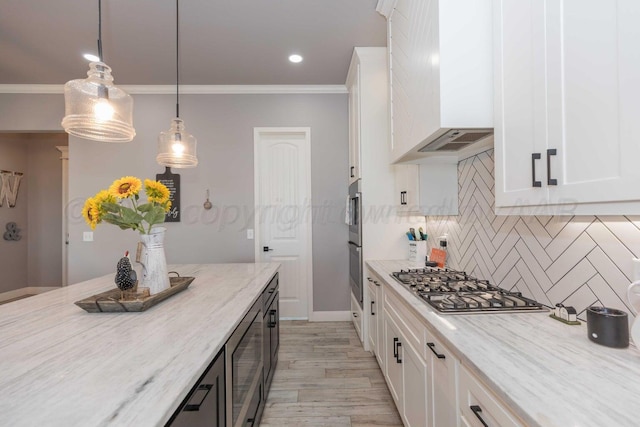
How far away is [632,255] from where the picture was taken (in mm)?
973

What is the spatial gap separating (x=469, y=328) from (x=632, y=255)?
58 cm

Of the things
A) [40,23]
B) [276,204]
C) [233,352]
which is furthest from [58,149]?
[233,352]

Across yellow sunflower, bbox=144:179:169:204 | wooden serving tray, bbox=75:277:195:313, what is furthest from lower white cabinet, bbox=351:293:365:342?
yellow sunflower, bbox=144:179:169:204

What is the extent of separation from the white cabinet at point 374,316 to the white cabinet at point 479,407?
1248 mm

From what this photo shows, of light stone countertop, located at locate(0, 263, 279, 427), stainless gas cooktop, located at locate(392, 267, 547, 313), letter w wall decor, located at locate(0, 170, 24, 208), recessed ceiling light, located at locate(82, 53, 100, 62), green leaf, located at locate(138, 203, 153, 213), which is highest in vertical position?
recessed ceiling light, located at locate(82, 53, 100, 62)

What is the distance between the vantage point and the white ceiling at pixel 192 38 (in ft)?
7.39

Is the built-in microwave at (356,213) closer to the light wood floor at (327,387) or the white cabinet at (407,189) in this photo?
the white cabinet at (407,189)

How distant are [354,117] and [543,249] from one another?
2.25m

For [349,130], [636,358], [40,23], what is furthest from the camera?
[349,130]

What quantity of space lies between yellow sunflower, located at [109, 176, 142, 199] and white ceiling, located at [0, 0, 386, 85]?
5.49 feet

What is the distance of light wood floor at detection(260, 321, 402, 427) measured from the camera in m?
1.89

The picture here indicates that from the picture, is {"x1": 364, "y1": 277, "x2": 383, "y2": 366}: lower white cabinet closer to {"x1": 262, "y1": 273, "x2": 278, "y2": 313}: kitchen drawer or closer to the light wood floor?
the light wood floor

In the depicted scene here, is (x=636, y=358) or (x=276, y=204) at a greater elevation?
(x=276, y=204)

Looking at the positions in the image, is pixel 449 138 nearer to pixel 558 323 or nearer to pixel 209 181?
pixel 558 323
